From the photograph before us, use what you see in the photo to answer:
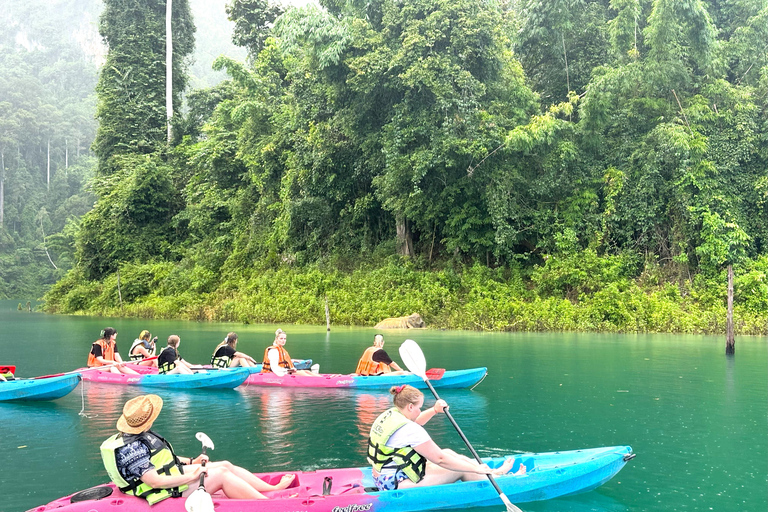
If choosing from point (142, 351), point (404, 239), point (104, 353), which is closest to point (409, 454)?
point (104, 353)

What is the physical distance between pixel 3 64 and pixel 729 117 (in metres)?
99.4

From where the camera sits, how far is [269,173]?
30.7 metres

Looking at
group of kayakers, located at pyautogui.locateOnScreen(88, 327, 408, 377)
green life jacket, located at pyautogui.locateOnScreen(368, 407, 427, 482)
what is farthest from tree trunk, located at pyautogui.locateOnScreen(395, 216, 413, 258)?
green life jacket, located at pyautogui.locateOnScreen(368, 407, 427, 482)

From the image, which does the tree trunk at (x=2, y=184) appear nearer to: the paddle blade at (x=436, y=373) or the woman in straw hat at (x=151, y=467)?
the paddle blade at (x=436, y=373)

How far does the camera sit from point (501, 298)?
74.7 ft

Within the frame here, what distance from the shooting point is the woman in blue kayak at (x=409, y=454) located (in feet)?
16.6

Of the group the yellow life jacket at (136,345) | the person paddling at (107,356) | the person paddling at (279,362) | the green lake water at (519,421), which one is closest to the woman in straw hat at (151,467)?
the green lake water at (519,421)

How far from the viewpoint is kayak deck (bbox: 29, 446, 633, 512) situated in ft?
16.0

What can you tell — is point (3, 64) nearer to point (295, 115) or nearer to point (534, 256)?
point (295, 115)

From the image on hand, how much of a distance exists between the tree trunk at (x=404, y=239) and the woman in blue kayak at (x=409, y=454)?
2067 centimetres

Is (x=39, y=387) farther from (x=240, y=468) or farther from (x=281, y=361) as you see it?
(x=240, y=468)

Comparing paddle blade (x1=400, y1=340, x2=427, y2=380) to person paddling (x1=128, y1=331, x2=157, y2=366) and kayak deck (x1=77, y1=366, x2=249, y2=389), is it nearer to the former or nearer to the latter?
kayak deck (x1=77, y1=366, x2=249, y2=389)

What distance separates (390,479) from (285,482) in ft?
2.85

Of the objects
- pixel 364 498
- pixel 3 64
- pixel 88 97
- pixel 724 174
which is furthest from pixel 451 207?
pixel 3 64
